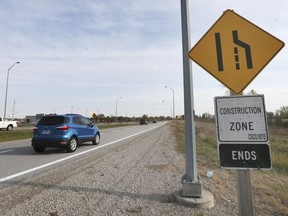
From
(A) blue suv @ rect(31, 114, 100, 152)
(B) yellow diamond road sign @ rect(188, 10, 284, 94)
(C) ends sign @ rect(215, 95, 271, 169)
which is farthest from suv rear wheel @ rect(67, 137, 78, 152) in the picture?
(C) ends sign @ rect(215, 95, 271, 169)

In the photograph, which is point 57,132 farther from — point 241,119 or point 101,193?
point 241,119

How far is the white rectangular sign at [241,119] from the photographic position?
8.47ft

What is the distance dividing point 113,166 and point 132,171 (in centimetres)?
99

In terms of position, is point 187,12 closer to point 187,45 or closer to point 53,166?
point 187,45

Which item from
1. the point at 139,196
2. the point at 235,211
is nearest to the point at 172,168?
the point at 139,196

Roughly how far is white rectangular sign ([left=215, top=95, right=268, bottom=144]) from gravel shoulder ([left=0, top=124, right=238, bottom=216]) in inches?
77.5

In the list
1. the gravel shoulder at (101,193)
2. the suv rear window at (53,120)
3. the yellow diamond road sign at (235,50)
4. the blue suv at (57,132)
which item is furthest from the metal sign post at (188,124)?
the suv rear window at (53,120)

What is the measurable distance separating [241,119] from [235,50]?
812 mm

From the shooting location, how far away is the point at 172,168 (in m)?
7.79

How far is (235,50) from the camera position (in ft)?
9.41

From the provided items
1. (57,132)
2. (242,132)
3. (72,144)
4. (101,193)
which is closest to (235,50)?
(242,132)

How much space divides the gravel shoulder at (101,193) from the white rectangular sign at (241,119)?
1.97 metres

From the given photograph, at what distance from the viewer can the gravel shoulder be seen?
4164mm

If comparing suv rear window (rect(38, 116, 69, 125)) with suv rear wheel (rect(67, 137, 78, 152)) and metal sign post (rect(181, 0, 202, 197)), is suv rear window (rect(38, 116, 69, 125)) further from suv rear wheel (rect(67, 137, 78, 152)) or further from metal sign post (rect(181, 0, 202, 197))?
metal sign post (rect(181, 0, 202, 197))
